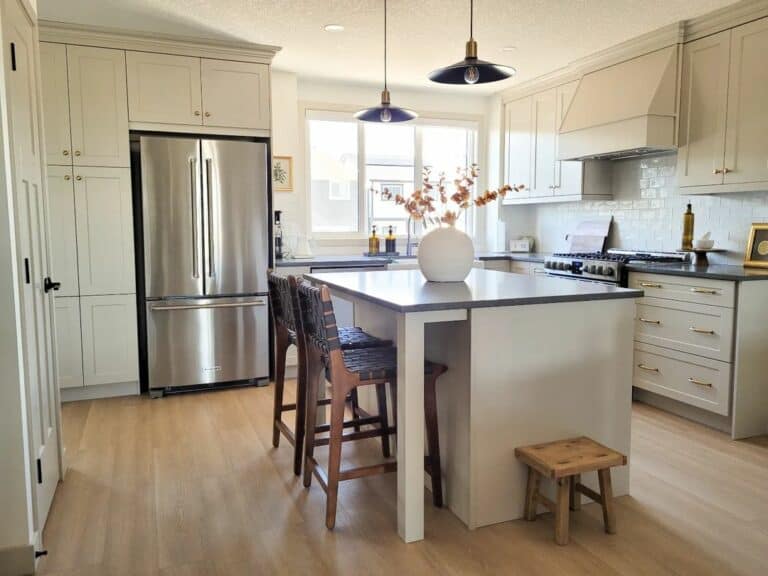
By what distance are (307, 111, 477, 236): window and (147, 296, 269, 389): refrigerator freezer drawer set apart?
1.43m

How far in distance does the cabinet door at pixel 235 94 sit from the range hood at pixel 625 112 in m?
2.41

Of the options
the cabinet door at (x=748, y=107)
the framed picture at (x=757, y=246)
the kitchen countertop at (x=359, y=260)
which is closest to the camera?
the cabinet door at (x=748, y=107)

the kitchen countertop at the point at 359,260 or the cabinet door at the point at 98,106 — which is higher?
the cabinet door at the point at 98,106

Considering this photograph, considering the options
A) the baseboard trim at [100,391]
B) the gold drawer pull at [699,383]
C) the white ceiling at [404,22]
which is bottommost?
the baseboard trim at [100,391]

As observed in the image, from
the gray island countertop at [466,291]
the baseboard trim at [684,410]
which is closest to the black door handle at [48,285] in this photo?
the gray island countertop at [466,291]

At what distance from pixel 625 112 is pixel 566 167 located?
0.94 meters

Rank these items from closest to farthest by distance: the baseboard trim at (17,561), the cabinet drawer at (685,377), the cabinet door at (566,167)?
the baseboard trim at (17,561), the cabinet drawer at (685,377), the cabinet door at (566,167)

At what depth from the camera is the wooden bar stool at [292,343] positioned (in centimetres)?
279

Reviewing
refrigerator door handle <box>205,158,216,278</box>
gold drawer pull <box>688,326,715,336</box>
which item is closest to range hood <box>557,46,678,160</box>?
gold drawer pull <box>688,326,715,336</box>

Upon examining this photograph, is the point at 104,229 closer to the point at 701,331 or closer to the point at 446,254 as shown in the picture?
the point at 446,254

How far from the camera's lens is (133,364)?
167 inches

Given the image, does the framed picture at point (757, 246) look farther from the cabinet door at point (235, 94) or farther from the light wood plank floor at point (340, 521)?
the cabinet door at point (235, 94)

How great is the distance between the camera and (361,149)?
566cm

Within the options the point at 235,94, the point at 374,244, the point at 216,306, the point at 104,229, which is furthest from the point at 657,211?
the point at 104,229
